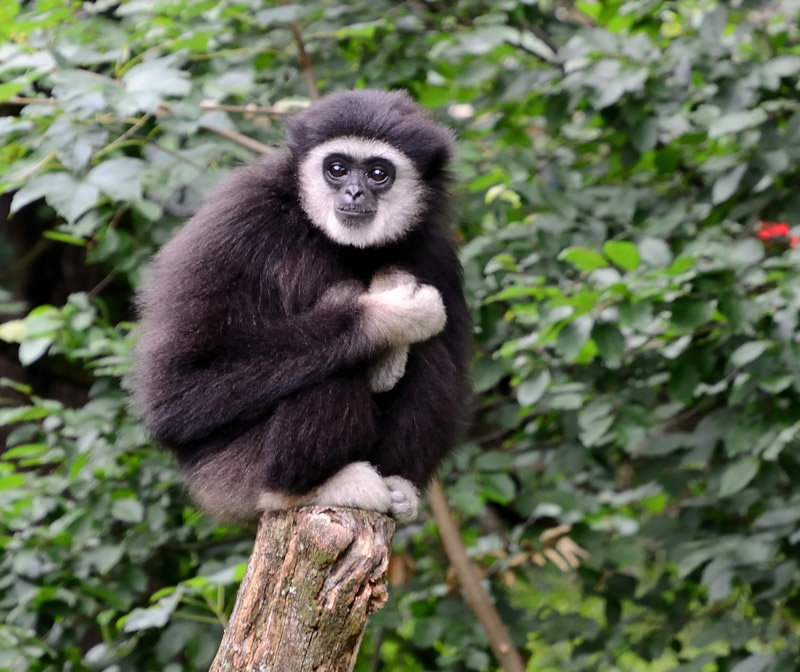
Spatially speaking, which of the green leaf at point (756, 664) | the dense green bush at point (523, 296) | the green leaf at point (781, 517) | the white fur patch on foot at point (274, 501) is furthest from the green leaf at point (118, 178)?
the green leaf at point (756, 664)

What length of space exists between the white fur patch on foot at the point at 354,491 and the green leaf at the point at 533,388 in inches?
39.4

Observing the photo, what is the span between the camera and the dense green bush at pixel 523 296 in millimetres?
3666

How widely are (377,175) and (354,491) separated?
1170 millimetres

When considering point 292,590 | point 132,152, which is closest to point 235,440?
point 292,590

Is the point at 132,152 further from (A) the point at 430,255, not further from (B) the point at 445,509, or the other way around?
(B) the point at 445,509

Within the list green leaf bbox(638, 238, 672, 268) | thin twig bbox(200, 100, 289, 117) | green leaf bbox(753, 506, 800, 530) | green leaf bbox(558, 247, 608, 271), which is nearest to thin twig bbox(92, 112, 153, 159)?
thin twig bbox(200, 100, 289, 117)

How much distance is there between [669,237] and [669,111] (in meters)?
0.57

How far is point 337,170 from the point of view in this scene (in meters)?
3.47

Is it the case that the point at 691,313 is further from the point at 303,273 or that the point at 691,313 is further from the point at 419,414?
the point at 303,273

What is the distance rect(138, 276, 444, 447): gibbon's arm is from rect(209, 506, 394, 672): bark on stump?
17.0 inches

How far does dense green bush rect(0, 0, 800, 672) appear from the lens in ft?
12.0

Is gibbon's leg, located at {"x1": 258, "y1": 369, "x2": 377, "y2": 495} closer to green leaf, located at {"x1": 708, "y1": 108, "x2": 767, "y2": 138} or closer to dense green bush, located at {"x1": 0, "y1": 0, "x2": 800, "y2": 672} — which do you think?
dense green bush, located at {"x1": 0, "y1": 0, "x2": 800, "y2": 672}

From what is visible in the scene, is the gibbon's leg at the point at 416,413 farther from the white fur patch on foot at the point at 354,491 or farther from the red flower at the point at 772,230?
the red flower at the point at 772,230

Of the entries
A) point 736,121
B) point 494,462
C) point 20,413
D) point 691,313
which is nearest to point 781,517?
point 691,313
